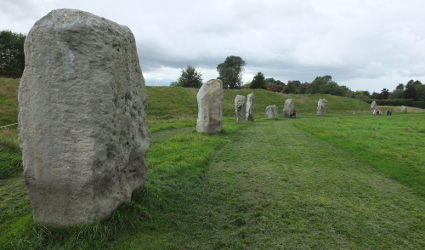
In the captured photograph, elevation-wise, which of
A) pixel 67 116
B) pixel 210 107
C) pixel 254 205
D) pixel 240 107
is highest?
pixel 67 116

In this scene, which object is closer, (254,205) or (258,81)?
(254,205)

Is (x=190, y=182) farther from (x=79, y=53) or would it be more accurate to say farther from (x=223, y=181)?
(x=79, y=53)

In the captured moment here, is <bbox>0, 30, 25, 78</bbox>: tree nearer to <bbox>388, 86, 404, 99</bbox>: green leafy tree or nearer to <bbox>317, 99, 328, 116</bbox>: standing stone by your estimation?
<bbox>317, 99, 328, 116</bbox>: standing stone

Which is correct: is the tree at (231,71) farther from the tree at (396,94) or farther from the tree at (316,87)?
the tree at (396,94)

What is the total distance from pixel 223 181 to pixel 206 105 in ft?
27.6

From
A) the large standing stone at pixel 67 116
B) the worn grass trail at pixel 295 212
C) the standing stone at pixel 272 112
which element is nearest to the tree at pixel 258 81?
the standing stone at pixel 272 112

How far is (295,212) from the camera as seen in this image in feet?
17.6

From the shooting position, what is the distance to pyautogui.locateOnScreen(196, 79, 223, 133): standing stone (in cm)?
1531

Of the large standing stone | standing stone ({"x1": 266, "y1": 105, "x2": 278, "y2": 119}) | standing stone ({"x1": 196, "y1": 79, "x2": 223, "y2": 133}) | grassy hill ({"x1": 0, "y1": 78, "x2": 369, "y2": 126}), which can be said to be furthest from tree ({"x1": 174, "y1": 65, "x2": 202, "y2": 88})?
the large standing stone

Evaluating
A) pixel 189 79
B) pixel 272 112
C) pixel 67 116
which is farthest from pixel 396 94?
pixel 67 116

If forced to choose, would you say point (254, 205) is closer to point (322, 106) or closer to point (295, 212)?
point (295, 212)

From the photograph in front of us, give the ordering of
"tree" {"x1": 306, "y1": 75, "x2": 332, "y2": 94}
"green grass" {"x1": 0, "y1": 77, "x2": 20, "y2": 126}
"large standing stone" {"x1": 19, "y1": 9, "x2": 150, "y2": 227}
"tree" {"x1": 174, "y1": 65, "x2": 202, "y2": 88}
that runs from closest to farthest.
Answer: "large standing stone" {"x1": 19, "y1": 9, "x2": 150, "y2": 227} < "green grass" {"x1": 0, "y1": 77, "x2": 20, "y2": 126} < "tree" {"x1": 174, "y1": 65, "x2": 202, "y2": 88} < "tree" {"x1": 306, "y1": 75, "x2": 332, "y2": 94}

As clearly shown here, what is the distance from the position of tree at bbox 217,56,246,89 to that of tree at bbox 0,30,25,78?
51228mm

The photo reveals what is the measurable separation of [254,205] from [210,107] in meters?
10.0
